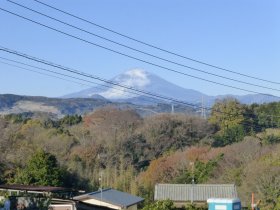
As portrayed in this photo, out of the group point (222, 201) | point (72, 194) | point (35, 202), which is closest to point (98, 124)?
point (72, 194)

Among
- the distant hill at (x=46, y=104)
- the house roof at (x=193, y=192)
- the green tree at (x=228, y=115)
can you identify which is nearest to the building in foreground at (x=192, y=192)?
the house roof at (x=193, y=192)

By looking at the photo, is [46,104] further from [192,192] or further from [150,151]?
[192,192]

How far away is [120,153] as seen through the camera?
39906 mm

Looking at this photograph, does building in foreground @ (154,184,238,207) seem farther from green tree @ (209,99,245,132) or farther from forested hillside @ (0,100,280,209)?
green tree @ (209,99,245,132)

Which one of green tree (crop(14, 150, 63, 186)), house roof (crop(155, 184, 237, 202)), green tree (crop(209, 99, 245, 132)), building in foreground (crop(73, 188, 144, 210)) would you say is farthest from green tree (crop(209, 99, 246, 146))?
building in foreground (crop(73, 188, 144, 210))

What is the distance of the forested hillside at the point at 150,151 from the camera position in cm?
2809

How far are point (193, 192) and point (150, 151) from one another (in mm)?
13826

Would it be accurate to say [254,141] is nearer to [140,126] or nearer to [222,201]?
[140,126]

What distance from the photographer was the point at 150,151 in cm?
4150

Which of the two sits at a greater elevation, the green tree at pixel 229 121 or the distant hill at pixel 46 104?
the distant hill at pixel 46 104

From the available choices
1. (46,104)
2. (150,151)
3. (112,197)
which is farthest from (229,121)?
(46,104)

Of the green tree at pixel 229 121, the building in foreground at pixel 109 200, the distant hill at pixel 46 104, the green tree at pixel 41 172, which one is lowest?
the building in foreground at pixel 109 200

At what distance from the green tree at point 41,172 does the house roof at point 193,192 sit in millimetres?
4861

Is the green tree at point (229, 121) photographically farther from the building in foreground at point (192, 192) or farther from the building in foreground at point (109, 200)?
the building in foreground at point (109, 200)
